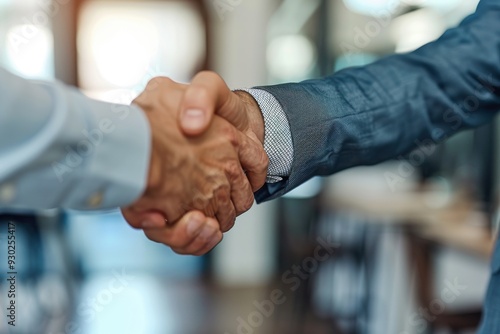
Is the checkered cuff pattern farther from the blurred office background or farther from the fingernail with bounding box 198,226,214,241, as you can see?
the blurred office background

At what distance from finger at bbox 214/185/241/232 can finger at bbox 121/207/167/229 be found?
12 centimetres

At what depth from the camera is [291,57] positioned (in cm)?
546

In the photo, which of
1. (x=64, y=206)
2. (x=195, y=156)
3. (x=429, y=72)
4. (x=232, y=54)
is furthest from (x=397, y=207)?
(x=64, y=206)

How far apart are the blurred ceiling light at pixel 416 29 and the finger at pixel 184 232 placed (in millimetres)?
3827

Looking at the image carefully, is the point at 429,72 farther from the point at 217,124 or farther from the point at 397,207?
the point at 397,207

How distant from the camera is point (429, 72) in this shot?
131 centimetres

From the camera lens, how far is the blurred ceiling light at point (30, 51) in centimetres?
544

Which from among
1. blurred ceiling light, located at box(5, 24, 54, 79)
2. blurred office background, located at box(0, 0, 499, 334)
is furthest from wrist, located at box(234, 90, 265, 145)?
blurred ceiling light, located at box(5, 24, 54, 79)

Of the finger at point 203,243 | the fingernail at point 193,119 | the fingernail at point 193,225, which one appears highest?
the fingernail at point 193,119

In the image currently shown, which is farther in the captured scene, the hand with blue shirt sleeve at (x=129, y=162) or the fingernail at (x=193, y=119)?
the fingernail at (x=193, y=119)

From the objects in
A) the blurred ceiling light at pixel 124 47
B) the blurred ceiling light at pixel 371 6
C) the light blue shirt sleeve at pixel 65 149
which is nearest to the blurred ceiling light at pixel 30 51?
the blurred ceiling light at pixel 124 47

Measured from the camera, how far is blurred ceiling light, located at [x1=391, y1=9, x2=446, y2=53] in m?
4.80

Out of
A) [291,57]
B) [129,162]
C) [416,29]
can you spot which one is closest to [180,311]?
[291,57]

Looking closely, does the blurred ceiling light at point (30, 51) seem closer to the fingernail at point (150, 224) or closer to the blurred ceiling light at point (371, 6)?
the blurred ceiling light at point (371, 6)
